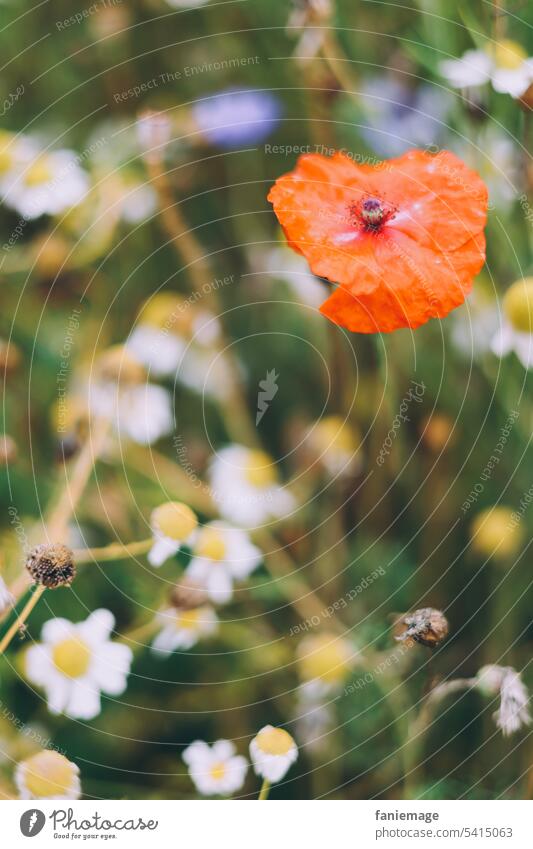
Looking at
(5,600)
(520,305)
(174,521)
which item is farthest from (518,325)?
(5,600)

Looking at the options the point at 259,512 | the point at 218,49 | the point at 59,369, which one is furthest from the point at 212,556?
the point at 218,49

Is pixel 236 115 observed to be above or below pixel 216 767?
above

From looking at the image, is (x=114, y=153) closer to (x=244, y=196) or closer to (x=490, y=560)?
(x=244, y=196)

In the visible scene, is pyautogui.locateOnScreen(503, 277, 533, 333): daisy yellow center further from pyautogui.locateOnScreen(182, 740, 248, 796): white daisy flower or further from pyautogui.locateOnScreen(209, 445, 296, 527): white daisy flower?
→ pyautogui.locateOnScreen(182, 740, 248, 796): white daisy flower

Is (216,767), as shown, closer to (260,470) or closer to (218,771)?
(218,771)

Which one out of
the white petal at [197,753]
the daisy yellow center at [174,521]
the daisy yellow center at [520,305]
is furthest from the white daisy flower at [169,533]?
the daisy yellow center at [520,305]

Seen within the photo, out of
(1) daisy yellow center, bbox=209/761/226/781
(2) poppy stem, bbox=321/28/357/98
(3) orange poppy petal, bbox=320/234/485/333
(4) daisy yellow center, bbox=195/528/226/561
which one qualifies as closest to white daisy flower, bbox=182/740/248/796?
(1) daisy yellow center, bbox=209/761/226/781
